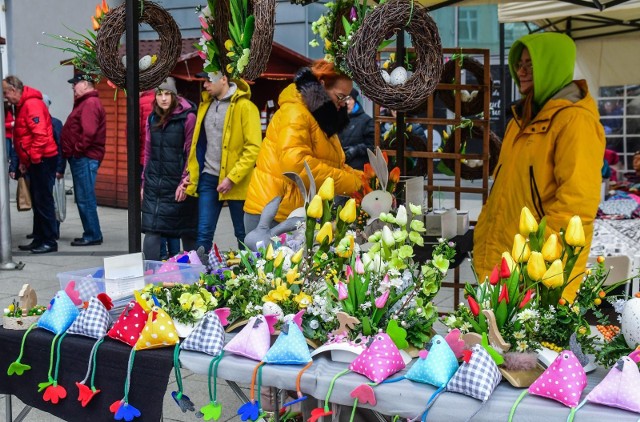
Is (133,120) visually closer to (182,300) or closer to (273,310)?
(182,300)

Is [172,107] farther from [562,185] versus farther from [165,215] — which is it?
[562,185]

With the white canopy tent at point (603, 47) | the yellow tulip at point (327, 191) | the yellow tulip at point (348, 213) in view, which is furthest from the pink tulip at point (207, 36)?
the white canopy tent at point (603, 47)

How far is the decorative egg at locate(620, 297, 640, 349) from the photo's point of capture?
2209 millimetres

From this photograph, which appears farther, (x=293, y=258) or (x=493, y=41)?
(x=493, y=41)

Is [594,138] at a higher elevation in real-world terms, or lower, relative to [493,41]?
lower

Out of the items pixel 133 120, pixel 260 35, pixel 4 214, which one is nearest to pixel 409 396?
pixel 260 35

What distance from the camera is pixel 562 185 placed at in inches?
134

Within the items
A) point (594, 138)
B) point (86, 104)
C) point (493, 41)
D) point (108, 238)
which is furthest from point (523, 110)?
point (493, 41)

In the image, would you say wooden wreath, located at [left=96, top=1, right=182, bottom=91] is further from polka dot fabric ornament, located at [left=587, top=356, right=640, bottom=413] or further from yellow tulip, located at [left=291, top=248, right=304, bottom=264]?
polka dot fabric ornament, located at [left=587, top=356, right=640, bottom=413]

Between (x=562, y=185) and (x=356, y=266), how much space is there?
3.98 feet

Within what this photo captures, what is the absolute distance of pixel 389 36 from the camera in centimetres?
367

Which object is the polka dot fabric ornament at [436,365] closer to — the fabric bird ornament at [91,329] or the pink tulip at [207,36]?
the fabric bird ornament at [91,329]

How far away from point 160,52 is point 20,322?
1596 mm

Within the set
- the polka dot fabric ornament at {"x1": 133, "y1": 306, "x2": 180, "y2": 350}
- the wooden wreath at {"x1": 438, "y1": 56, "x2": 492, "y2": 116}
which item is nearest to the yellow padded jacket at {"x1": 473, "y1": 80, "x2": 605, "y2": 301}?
the polka dot fabric ornament at {"x1": 133, "y1": 306, "x2": 180, "y2": 350}
